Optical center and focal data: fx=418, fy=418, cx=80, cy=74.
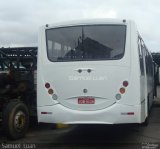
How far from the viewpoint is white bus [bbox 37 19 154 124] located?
9195mm

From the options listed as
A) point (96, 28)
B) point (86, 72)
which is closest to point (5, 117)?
point (86, 72)

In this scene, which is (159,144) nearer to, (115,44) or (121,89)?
(121,89)

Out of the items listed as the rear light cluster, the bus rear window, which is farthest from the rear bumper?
the bus rear window

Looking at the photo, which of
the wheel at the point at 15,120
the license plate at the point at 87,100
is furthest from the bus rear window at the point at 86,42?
the wheel at the point at 15,120

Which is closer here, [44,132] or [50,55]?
[50,55]

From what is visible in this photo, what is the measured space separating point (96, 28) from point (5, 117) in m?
3.13

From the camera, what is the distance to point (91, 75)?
9305 mm

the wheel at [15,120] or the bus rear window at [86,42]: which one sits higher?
the bus rear window at [86,42]

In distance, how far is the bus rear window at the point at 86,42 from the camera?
31.0ft

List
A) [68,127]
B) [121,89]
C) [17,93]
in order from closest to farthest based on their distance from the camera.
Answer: [121,89] < [17,93] < [68,127]

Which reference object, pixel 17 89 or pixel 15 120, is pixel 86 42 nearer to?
pixel 15 120

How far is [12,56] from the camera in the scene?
13.7m

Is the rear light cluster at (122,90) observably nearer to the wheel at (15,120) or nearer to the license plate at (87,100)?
the license plate at (87,100)

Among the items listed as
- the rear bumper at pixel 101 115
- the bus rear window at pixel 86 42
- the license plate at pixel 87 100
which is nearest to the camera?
the rear bumper at pixel 101 115
